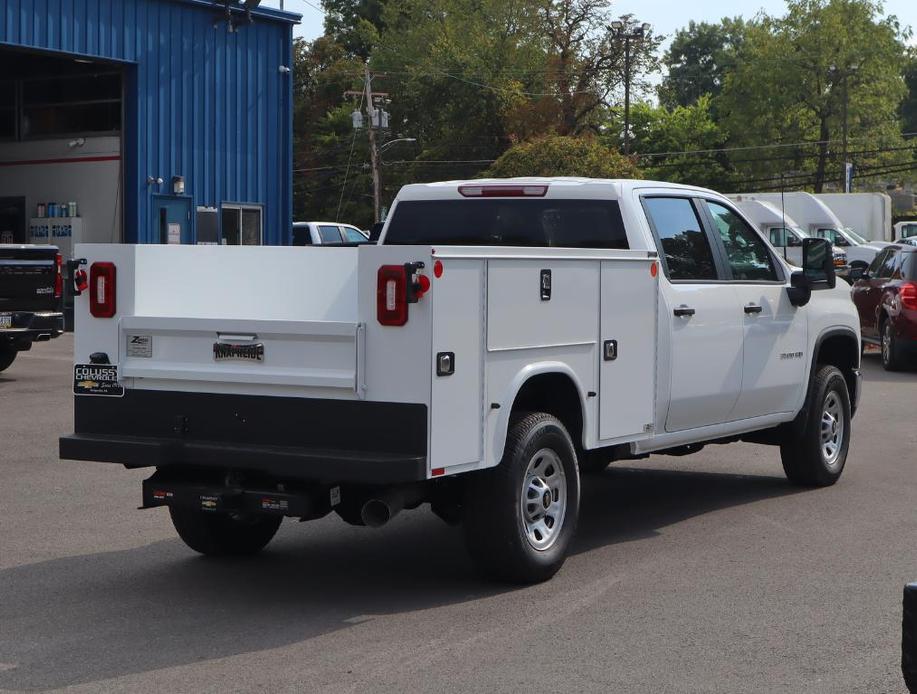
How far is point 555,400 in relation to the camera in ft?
24.9

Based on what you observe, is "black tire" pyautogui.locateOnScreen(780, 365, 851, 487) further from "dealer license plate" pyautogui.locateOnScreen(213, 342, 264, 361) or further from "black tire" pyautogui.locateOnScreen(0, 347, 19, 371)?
"black tire" pyautogui.locateOnScreen(0, 347, 19, 371)

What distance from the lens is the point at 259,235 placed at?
33.5 meters

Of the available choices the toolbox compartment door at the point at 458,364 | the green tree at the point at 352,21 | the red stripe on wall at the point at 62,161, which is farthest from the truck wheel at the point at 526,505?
the green tree at the point at 352,21

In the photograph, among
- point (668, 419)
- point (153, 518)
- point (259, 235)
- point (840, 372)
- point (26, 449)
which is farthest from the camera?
point (259, 235)

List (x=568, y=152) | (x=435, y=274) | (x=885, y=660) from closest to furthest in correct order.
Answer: (x=885, y=660), (x=435, y=274), (x=568, y=152)

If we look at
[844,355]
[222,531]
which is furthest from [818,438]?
[222,531]

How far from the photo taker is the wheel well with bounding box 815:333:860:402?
1062 centimetres

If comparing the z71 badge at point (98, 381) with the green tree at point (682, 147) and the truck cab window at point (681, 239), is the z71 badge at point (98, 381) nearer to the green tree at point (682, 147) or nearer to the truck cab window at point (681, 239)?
the truck cab window at point (681, 239)

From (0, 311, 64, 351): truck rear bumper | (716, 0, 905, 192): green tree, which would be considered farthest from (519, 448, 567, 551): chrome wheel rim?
(716, 0, 905, 192): green tree

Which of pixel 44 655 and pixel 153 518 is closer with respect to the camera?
pixel 44 655

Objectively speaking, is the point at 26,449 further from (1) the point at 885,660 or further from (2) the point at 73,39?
(2) the point at 73,39

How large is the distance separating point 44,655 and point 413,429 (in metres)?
1.86

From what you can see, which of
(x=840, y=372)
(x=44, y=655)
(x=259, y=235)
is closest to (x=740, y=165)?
(x=259, y=235)

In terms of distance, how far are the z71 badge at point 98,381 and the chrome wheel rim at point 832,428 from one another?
5.41m
